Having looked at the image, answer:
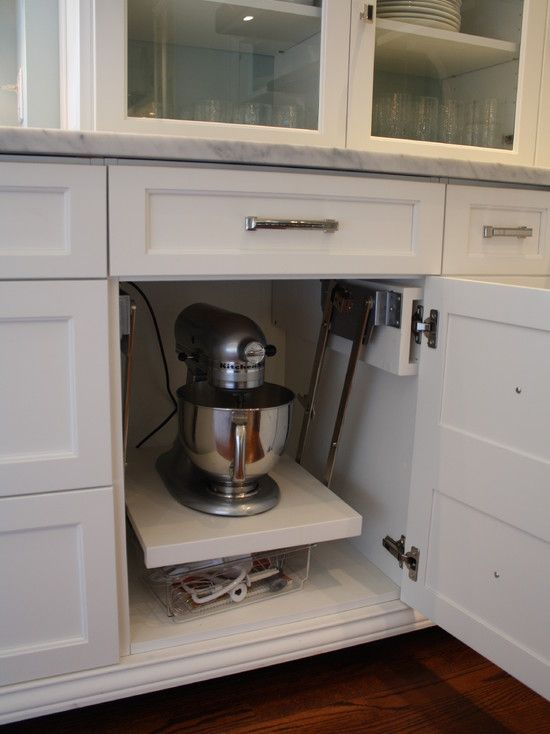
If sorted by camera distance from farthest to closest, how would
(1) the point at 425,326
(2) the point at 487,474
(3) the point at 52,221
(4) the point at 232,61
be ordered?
(4) the point at 232,61, (1) the point at 425,326, (2) the point at 487,474, (3) the point at 52,221

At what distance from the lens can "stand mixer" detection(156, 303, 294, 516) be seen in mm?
1233

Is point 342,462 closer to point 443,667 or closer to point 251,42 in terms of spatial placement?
point 443,667

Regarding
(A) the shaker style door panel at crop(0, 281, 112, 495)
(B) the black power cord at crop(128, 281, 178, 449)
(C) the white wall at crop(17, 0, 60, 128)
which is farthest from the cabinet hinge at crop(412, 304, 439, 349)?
(C) the white wall at crop(17, 0, 60, 128)

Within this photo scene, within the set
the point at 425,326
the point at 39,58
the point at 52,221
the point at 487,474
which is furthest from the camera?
the point at 39,58

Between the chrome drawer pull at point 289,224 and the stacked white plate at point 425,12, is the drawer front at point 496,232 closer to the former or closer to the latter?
the chrome drawer pull at point 289,224

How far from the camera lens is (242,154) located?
100 cm

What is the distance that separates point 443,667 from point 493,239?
78 centimetres

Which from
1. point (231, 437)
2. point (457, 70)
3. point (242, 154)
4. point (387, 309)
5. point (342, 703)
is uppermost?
point (457, 70)

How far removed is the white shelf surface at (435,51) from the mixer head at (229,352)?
1.80 feet

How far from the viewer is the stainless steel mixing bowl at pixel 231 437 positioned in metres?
1.24

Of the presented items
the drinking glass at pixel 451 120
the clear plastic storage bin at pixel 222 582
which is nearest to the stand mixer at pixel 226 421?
the clear plastic storage bin at pixel 222 582

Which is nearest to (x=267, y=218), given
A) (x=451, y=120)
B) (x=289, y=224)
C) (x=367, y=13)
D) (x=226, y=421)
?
(x=289, y=224)

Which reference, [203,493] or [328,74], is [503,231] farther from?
[203,493]

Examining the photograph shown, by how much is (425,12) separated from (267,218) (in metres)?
0.65
